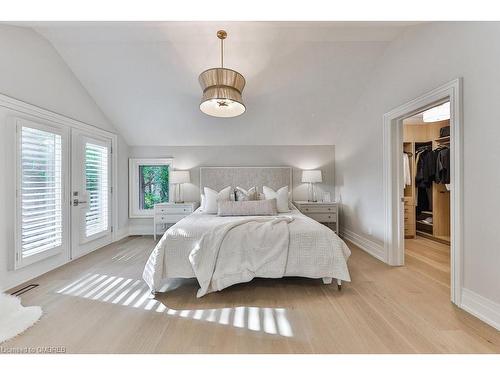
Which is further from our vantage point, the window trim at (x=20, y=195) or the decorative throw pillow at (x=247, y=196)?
the decorative throw pillow at (x=247, y=196)

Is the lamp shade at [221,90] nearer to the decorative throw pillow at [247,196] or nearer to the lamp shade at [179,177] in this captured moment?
the decorative throw pillow at [247,196]

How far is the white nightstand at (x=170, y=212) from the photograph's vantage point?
4543 mm

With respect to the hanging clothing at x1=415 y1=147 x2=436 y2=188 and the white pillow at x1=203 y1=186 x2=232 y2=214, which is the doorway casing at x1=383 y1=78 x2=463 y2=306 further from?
the white pillow at x1=203 y1=186 x2=232 y2=214

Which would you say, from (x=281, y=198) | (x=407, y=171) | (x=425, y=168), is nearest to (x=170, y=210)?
(x=281, y=198)

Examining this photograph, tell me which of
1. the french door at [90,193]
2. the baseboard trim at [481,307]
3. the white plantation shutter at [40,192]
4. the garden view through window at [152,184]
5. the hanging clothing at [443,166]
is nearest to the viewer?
the baseboard trim at [481,307]

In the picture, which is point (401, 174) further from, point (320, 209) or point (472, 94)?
point (320, 209)

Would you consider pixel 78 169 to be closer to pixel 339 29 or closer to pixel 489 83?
pixel 339 29

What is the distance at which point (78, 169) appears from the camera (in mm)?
3455

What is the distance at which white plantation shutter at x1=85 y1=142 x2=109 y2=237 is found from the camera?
3.67 m

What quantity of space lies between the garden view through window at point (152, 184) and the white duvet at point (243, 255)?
283 cm

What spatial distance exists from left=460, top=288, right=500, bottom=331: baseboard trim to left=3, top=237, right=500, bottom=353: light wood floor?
0.06 metres

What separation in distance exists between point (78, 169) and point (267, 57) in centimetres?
323

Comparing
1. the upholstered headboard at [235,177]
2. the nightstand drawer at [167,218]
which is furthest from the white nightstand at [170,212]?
the upholstered headboard at [235,177]

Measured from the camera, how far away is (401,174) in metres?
3.07
